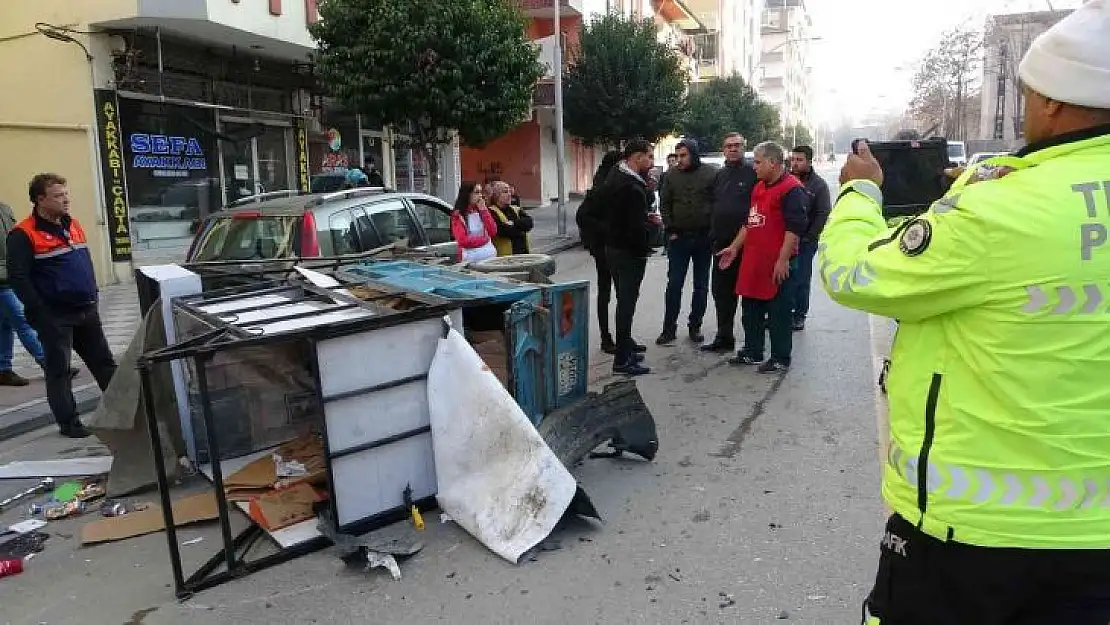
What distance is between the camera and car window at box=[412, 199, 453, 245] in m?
7.96

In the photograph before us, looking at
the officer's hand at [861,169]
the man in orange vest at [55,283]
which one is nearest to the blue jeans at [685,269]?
the man in orange vest at [55,283]

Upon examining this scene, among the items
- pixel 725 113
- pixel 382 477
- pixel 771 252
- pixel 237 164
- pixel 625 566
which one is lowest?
pixel 625 566

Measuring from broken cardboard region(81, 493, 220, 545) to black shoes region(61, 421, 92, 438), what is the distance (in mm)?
1785

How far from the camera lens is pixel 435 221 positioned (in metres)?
8.17

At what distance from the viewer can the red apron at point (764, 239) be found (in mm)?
6383

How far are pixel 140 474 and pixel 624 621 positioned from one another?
2.94 metres

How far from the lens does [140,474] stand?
4.50 metres

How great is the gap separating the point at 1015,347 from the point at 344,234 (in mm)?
6006

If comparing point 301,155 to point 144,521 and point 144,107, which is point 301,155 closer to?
point 144,107

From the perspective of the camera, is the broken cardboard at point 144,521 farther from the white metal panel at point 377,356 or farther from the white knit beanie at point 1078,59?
the white knit beanie at point 1078,59

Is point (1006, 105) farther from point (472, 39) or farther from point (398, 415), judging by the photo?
point (398, 415)

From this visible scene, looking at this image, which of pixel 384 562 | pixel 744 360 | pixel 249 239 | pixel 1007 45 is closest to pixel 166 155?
pixel 249 239

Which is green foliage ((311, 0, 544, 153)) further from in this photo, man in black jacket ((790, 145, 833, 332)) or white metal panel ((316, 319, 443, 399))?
white metal panel ((316, 319, 443, 399))

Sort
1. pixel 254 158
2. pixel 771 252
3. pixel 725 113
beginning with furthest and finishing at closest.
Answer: pixel 725 113, pixel 254 158, pixel 771 252
